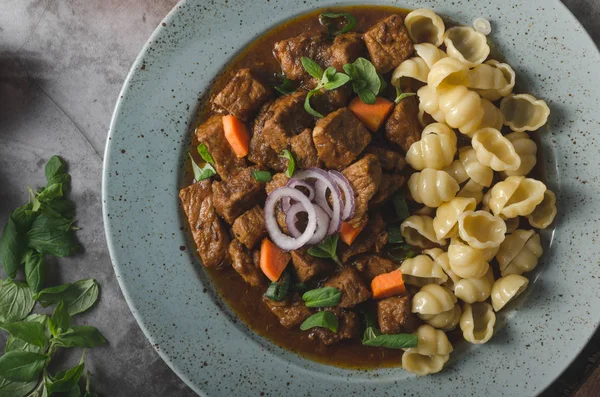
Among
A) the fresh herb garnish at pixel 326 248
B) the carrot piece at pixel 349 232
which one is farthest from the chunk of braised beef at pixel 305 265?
the carrot piece at pixel 349 232

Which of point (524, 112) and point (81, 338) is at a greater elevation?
point (524, 112)

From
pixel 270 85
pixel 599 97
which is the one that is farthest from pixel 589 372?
pixel 270 85

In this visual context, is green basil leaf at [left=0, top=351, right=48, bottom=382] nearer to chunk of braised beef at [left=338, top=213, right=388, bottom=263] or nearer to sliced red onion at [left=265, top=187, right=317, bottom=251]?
sliced red onion at [left=265, top=187, right=317, bottom=251]

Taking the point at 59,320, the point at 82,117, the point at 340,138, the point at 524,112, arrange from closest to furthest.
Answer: the point at 340,138 < the point at 524,112 < the point at 59,320 < the point at 82,117

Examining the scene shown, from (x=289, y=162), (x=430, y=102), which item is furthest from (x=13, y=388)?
(x=430, y=102)

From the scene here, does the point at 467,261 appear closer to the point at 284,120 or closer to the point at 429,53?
the point at 429,53

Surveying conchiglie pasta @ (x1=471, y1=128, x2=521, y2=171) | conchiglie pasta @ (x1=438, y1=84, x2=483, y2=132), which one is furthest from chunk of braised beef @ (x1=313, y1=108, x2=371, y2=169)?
conchiglie pasta @ (x1=471, y1=128, x2=521, y2=171)
